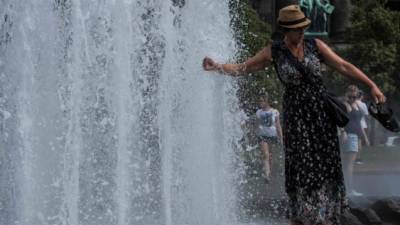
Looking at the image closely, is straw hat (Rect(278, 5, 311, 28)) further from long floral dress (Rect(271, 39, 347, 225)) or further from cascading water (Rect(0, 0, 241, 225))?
cascading water (Rect(0, 0, 241, 225))

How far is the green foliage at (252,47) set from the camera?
14.8 metres

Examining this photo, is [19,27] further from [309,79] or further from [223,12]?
[309,79]

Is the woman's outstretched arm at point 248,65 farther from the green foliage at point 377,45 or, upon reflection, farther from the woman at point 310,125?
the green foliage at point 377,45

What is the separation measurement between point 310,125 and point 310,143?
0.10 meters

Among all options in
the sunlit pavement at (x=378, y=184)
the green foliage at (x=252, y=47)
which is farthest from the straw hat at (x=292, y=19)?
the green foliage at (x=252, y=47)

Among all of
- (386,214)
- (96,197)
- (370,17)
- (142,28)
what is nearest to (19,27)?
(142,28)

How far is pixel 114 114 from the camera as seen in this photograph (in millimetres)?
6730

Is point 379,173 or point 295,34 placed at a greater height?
point 295,34

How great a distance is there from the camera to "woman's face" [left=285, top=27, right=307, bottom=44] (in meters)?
4.63

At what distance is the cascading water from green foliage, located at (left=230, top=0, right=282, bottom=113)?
6544 mm

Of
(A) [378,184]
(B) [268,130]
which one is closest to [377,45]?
(B) [268,130]

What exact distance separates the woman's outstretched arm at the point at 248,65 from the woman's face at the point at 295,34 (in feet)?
0.48

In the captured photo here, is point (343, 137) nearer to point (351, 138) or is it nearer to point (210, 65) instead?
point (351, 138)

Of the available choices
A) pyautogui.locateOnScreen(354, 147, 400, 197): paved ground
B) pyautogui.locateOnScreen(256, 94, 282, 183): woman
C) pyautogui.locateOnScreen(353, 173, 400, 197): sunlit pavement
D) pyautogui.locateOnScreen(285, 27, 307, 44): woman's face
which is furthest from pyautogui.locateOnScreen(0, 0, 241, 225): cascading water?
pyautogui.locateOnScreen(256, 94, 282, 183): woman
